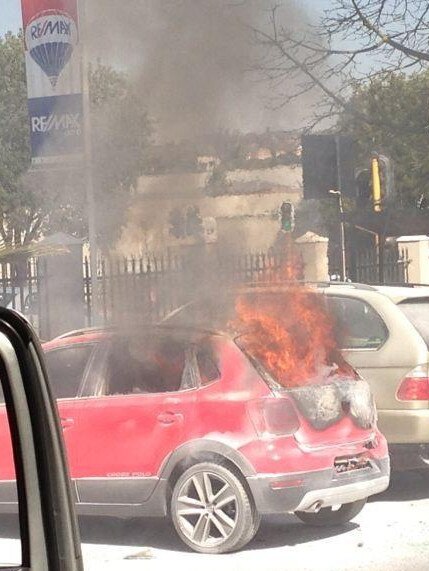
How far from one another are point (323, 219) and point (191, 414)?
8.90 m

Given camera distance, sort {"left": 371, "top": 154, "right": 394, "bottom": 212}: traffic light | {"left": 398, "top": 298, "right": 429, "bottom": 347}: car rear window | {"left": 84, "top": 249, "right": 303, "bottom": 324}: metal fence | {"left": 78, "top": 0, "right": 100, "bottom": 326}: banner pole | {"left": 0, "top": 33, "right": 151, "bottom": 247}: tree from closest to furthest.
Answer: {"left": 398, "top": 298, "right": 429, "bottom": 347}: car rear window < {"left": 78, "top": 0, "right": 100, "bottom": 326}: banner pole < {"left": 0, "top": 33, "right": 151, "bottom": 247}: tree < {"left": 84, "top": 249, "right": 303, "bottom": 324}: metal fence < {"left": 371, "top": 154, "right": 394, "bottom": 212}: traffic light

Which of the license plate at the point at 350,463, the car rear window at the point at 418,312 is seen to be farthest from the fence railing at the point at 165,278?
the license plate at the point at 350,463

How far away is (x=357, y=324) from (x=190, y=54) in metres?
2.16

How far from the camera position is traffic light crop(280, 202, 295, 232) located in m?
8.91

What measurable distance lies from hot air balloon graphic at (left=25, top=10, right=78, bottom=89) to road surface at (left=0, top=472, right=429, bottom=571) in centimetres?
315

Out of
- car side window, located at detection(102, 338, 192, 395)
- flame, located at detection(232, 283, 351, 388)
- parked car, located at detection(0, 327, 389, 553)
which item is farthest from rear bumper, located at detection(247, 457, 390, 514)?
car side window, located at detection(102, 338, 192, 395)

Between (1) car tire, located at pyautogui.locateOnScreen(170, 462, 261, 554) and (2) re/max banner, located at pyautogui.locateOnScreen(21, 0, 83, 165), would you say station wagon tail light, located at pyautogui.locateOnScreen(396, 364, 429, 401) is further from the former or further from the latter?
(2) re/max banner, located at pyautogui.locateOnScreen(21, 0, 83, 165)

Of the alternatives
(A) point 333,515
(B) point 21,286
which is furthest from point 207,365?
(B) point 21,286

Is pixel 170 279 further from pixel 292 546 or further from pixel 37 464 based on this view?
pixel 37 464

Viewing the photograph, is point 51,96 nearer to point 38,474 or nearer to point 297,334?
point 297,334

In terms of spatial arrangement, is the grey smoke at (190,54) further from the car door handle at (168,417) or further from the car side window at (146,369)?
the car door handle at (168,417)

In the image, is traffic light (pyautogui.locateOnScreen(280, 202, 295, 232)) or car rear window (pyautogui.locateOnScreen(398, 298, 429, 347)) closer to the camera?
car rear window (pyautogui.locateOnScreen(398, 298, 429, 347))

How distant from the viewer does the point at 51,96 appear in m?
7.74

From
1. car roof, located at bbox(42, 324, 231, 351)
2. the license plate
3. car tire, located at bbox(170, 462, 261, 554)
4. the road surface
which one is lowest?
the road surface
